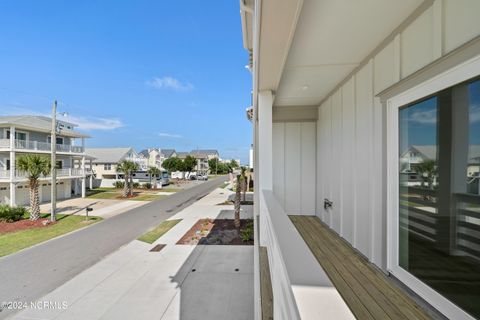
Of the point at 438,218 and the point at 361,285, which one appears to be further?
the point at 361,285

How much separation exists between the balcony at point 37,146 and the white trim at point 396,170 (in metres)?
21.1

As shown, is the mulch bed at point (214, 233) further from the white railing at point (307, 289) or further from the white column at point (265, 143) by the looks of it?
the white railing at point (307, 289)

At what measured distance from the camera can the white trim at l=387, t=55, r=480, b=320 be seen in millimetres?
1729

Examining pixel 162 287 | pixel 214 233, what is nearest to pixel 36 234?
pixel 214 233

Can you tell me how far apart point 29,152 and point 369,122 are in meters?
21.6

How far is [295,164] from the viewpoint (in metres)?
5.75

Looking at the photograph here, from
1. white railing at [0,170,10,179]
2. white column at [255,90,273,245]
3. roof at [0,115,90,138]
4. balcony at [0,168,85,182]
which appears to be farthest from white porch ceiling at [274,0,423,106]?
roof at [0,115,90,138]

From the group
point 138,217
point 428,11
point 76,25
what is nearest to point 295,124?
point 428,11

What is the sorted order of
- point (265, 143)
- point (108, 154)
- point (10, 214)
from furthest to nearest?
point (108, 154)
point (10, 214)
point (265, 143)

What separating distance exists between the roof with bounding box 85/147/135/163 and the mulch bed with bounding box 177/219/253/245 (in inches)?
1131

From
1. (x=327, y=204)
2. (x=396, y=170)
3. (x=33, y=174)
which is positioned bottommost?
(x=327, y=204)

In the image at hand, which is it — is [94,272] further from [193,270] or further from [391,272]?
[391,272]

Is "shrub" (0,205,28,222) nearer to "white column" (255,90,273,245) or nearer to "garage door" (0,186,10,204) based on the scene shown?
"garage door" (0,186,10,204)

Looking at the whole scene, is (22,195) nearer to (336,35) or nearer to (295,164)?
(295,164)
